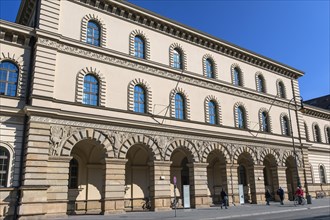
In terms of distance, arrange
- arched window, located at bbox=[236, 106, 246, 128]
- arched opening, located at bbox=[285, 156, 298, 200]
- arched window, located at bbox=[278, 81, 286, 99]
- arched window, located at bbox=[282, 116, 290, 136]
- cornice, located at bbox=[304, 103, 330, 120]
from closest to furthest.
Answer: arched window, located at bbox=[236, 106, 246, 128] → arched opening, located at bbox=[285, 156, 298, 200] → arched window, located at bbox=[282, 116, 290, 136] → arched window, located at bbox=[278, 81, 286, 99] → cornice, located at bbox=[304, 103, 330, 120]

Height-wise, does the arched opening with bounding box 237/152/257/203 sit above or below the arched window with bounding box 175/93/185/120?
below

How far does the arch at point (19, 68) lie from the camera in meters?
20.8

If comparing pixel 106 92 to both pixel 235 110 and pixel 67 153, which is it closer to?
pixel 67 153

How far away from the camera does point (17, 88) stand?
20938 mm

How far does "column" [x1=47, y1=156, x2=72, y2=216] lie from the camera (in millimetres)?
19656

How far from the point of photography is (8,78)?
68.4ft

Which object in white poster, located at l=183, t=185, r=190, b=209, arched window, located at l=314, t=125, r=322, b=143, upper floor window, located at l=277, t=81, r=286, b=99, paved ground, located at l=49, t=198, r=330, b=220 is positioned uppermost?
upper floor window, located at l=277, t=81, r=286, b=99

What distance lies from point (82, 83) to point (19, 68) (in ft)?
14.0

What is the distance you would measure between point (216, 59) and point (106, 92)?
13.9 metres

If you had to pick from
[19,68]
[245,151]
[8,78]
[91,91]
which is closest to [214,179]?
[245,151]

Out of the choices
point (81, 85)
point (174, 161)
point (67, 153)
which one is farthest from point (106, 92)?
point (174, 161)

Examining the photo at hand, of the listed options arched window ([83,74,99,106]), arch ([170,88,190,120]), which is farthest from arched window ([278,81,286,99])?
arched window ([83,74,99,106])

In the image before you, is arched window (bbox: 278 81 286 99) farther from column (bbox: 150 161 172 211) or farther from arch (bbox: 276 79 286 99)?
column (bbox: 150 161 172 211)

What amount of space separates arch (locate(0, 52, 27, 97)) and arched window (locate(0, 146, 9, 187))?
384 centimetres
